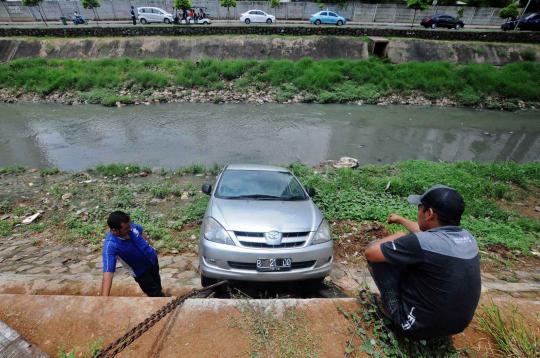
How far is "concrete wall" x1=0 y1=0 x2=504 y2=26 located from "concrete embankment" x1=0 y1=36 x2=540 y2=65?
42.1ft

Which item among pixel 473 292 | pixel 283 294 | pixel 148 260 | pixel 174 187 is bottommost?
pixel 174 187

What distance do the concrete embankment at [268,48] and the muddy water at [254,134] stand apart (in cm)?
755

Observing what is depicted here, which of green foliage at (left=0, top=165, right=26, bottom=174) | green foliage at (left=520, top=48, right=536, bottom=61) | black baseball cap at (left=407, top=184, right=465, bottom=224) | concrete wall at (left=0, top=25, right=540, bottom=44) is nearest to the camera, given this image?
black baseball cap at (left=407, top=184, right=465, bottom=224)

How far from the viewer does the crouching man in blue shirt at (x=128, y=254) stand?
294 cm

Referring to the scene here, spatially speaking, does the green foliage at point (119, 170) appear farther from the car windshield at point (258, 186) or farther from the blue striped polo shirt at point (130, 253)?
the blue striped polo shirt at point (130, 253)

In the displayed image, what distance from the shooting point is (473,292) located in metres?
2.09

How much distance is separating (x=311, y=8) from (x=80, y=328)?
130ft

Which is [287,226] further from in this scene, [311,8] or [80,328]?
[311,8]

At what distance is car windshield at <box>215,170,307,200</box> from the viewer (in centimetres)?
423

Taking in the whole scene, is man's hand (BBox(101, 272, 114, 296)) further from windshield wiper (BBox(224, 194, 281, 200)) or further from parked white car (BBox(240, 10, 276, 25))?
parked white car (BBox(240, 10, 276, 25))

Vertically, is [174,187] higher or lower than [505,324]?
lower

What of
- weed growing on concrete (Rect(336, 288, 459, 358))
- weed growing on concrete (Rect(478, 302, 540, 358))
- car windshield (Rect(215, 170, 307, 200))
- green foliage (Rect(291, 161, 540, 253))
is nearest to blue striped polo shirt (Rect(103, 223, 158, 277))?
car windshield (Rect(215, 170, 307, 200))

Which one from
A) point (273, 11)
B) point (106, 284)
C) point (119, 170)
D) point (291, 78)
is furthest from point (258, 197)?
point (273, 11)

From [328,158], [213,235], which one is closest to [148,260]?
[213,235]
